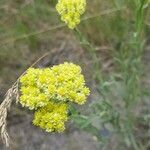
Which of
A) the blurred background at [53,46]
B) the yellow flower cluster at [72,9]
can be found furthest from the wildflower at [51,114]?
the blurred background at [53,46]

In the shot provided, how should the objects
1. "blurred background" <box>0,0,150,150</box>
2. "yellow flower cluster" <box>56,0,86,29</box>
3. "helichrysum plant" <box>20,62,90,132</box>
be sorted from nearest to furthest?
"helichrysum plant" <box>20,62,90,132</box>
"yellow flower cluster" <box>56,0,86,29</box>
"blurred background" <box>0,0,150,150</box>

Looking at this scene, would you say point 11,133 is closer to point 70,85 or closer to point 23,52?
point 23,52

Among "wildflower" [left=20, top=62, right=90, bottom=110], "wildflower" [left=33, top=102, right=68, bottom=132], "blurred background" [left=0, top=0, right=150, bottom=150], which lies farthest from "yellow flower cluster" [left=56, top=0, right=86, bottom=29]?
"blurred background" [left=0, top=0, right=150, bottom=150]

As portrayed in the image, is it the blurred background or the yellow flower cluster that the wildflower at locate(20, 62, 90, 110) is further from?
the blurred background

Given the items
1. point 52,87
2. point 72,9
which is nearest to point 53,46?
point 72,9

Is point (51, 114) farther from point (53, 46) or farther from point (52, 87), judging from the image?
point (53, 46)

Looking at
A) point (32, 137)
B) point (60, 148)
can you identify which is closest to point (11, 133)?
point (32, 137)
